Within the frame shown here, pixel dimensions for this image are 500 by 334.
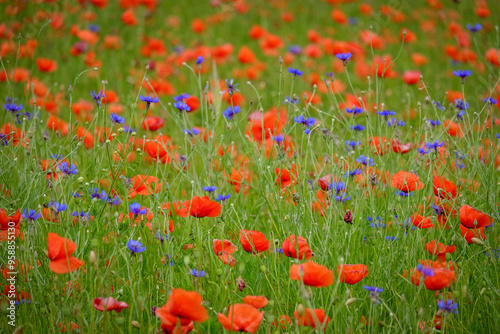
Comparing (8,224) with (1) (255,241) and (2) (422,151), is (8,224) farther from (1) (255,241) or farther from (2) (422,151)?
(2) (422,151)

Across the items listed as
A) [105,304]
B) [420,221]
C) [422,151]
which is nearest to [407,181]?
[420,221]

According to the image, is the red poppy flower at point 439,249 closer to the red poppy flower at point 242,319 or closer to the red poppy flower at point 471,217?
the red poppy flower at point 471,217

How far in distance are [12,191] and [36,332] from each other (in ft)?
2.00

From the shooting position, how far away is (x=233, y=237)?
186 centimetres

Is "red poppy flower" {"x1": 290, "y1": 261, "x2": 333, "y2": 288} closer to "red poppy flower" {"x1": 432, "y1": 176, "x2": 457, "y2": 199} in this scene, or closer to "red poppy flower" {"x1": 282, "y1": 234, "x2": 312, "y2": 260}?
"red poppy flower" {"x1": 282, "y1": 234, "x2": 312, "y2": 260}

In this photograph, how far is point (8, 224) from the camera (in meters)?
1.48

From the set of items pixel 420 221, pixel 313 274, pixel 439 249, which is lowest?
pixel 439 249

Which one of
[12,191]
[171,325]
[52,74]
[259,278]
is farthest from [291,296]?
[52,74]

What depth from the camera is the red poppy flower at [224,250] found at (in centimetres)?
148

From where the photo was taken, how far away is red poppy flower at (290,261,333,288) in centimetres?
119

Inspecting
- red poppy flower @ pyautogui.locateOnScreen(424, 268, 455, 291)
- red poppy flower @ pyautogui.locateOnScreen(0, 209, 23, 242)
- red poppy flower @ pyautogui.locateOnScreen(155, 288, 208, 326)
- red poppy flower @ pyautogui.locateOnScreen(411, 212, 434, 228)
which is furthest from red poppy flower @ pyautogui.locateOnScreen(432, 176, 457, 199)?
red poppy flower @ pyautogui.locateOnScreen(0, 209, 23, 242)

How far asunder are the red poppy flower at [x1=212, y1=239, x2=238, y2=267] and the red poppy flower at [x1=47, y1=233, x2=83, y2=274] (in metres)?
0.41

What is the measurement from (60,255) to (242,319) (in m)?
0.49

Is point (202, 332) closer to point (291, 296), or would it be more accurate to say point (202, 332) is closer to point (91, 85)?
point (291, 296)
